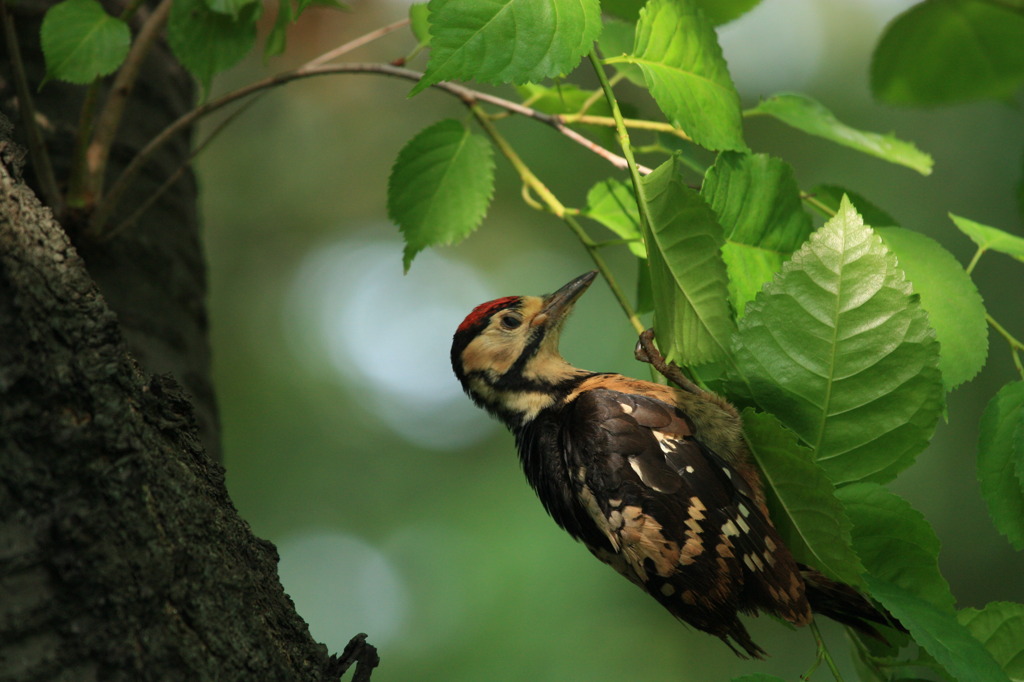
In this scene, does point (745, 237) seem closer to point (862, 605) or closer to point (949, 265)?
point (949, 265)

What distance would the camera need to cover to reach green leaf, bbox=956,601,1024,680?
50.8 inches

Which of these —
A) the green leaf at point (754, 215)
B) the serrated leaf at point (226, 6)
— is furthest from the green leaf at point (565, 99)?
the serrated leaf at point (226, 6)

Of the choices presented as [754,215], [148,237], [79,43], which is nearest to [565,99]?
[754,215]

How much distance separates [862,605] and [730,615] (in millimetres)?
293

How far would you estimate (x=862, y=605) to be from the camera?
151cm

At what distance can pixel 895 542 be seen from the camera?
50.2 inches

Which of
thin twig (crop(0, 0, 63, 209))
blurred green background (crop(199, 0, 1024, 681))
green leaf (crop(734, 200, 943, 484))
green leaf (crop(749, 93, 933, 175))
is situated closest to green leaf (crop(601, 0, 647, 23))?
green leaf (crop(749, 93, 933, 175))

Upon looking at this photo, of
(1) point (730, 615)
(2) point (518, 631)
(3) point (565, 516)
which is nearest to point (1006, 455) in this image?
(1) point (730, 615)

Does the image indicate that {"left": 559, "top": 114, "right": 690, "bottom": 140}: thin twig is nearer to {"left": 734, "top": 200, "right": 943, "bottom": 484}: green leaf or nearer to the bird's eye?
{"left": 734, "top": 200, "right": 943, "bottom": 484}: green leaf

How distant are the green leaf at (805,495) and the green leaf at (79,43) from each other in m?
1.33

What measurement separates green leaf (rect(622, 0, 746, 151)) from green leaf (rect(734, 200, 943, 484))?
0.26 m

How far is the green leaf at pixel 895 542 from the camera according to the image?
4.11ft

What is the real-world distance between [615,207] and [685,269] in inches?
20.1

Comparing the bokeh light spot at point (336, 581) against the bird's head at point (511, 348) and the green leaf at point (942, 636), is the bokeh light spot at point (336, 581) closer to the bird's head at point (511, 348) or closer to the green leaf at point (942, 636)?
the bird's head at point (511, 348)
